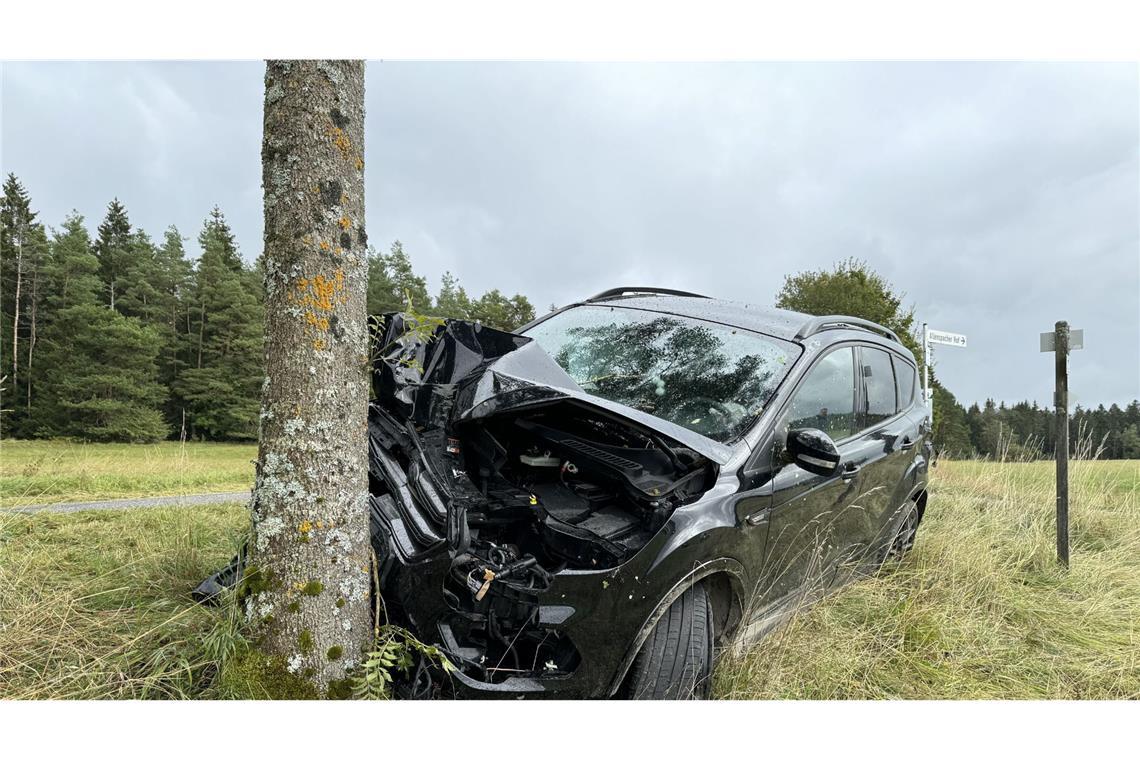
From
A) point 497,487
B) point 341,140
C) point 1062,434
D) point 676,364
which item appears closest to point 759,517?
point 676,364

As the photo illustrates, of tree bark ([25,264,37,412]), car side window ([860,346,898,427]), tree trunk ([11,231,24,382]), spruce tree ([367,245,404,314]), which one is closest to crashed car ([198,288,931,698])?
car side window ([860,346,898,427])

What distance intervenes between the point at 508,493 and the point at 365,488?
1.95ft

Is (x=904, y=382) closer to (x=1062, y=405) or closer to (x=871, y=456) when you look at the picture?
(x=871, y=456)

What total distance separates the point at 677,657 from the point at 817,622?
1300 millimetres

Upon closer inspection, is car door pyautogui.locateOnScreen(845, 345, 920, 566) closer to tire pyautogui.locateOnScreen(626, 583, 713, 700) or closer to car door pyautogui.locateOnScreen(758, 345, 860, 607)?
car door pyautogui.locateOnScreen(758, 345, 860, 607)

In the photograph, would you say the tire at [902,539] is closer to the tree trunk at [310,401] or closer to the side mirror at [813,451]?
the side mirror at [813,451]

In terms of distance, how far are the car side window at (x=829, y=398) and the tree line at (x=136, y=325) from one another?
21.0 metres

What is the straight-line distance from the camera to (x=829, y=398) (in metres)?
3.19

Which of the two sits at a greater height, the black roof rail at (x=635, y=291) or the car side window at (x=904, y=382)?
the black roof rail at (x=635, y=291)

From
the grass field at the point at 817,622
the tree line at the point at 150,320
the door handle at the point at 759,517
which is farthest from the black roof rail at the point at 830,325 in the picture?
the tree line at the point at 150,320

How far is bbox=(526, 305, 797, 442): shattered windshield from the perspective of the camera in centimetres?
276

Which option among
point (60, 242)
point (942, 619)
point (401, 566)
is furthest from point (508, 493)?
point (60, 242)

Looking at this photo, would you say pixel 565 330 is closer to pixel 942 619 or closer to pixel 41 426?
pixel 942 619

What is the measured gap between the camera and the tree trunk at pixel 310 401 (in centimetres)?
205
